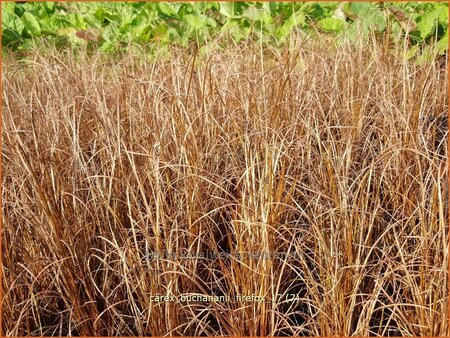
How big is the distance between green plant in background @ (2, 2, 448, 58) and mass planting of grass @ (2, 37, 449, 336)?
136 cm

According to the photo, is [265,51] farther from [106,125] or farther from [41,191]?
[41,191]

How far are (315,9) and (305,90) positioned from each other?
5.68ft

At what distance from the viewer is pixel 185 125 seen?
2375 mm

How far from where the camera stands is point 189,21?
4168mm

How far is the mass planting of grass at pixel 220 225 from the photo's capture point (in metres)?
1.99

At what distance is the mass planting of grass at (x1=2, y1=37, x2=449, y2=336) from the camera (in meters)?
1.99

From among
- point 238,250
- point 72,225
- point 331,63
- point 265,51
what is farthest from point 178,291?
point 265,51

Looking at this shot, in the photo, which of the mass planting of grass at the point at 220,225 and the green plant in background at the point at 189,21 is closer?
the mass planting of grass at the point at 220,225

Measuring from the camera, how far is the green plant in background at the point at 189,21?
12.4ft

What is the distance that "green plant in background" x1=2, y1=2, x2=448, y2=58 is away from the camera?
3781 millimetres

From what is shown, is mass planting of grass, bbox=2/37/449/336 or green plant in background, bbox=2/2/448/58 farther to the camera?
green plant in background, bbox=2/2/448/58

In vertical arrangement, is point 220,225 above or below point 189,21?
below

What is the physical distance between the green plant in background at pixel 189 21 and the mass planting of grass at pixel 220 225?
1.36 meters

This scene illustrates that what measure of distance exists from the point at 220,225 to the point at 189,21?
2.15 m
